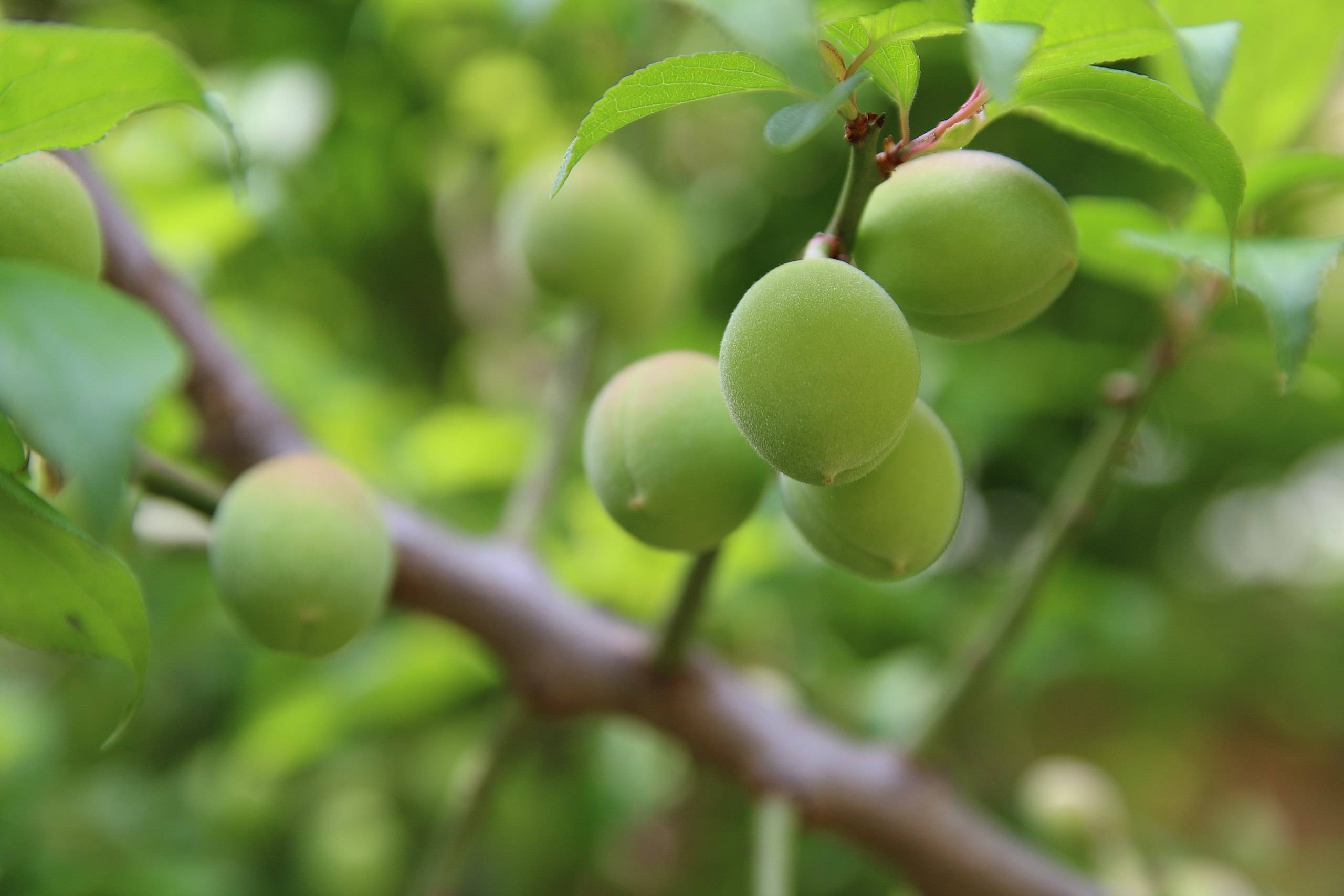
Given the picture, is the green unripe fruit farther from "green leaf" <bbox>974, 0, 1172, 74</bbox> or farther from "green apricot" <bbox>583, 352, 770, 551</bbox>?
"green leaf" <bbox>974, 0, 1172, 74</bbox>

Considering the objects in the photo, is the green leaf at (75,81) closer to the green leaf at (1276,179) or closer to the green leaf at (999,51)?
the green leaf at (999,51)

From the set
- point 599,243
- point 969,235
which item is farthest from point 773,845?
point 599,243

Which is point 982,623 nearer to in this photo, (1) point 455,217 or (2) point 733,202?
(2) point 733,202

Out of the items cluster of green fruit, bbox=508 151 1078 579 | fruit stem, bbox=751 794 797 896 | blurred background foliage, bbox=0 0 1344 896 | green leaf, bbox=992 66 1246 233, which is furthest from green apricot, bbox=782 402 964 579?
blurred background foliage, bbox=0 0 1344 896

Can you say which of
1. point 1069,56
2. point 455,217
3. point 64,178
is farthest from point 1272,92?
point 455,217

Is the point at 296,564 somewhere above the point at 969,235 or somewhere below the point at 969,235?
below

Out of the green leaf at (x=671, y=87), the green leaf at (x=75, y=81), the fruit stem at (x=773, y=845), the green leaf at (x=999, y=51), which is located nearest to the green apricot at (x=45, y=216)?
the green leaf at (x=75, y=81)

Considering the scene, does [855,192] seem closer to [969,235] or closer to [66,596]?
[969,235]
